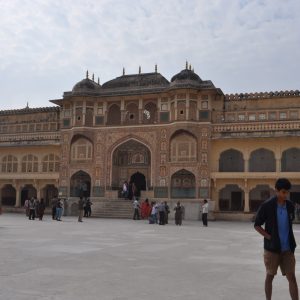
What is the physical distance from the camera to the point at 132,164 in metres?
32.3

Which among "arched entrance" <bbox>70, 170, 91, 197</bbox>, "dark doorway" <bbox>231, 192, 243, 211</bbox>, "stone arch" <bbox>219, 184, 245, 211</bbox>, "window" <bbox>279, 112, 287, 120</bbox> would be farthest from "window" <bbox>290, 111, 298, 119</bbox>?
"arched entrance" <bbox>70, 170, 91, 197</bbox>

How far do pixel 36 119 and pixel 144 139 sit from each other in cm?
1072

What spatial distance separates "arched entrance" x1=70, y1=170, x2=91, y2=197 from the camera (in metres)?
32.5

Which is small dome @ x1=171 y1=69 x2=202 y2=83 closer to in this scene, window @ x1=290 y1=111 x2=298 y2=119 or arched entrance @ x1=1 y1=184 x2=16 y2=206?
window @ x1=290 y1=111 x2=298 y2=119

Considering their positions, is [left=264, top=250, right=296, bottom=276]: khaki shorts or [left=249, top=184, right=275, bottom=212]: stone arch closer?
[left=264, top=250, right=296, bottom=276]: khaki shorts

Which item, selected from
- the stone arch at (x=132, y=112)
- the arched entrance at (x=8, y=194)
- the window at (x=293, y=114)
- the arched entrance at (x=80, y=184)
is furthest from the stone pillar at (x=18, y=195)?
the window at (x=293, y=114)

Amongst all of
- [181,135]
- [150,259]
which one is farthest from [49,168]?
[150,259]

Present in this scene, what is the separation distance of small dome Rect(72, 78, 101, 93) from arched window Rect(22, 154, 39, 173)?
6.53 metres

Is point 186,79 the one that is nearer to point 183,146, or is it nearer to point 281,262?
point 183,146

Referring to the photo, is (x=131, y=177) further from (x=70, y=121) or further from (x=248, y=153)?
(x=248, y=153)

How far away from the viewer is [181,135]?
30.4 meters

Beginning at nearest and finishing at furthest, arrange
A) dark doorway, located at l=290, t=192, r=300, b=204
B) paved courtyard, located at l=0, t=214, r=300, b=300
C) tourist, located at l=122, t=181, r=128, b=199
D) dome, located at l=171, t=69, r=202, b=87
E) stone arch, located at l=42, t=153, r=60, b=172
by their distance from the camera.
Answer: paved courtyard, located at l=0, t=214, r=300, b=300
dark doorway, located at l=290, t=192, r=300, b=204
dome, located at l=171, t=69, r=202, b=87
tourist, located at l=122, t=181, r=128, b=199
stone arch, located at l=42, t=153, r=60, b=172

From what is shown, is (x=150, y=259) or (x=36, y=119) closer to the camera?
(x=150, y=259)

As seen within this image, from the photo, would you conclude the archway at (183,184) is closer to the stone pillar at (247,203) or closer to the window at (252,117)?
the stone pillar at (247,203)
